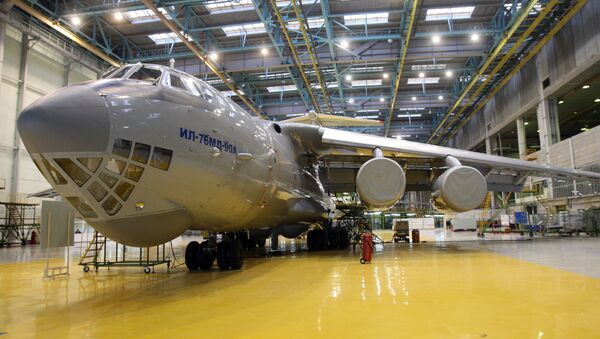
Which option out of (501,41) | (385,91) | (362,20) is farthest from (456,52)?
(385,91)

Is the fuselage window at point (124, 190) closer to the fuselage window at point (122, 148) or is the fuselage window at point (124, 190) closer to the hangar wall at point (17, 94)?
the fuselage window at point (122, 148)

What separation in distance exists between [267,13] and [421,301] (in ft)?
49.7

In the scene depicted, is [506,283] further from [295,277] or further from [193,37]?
[193,37]

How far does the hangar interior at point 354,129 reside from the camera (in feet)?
16.1

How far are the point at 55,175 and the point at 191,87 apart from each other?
2.50 m

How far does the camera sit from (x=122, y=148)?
17.1 feet

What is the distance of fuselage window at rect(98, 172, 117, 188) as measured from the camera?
514cm

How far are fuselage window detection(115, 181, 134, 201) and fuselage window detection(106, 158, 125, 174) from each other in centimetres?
19

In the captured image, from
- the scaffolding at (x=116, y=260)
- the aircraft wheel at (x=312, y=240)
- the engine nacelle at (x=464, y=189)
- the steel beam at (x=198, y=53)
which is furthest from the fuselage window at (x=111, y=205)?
the steel beam at (x=198, y=53)

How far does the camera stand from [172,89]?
6.30m

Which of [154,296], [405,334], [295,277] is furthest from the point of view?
[295,277]

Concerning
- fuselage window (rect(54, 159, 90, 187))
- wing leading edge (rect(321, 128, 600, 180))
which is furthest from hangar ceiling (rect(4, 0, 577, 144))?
fuselage window (rect(54, 159, 90, 187))

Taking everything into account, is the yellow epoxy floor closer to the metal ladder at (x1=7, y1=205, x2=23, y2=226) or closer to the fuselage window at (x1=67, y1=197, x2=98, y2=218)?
the fuselage window at (x1=67, y1=197, x2=98, y2=218)

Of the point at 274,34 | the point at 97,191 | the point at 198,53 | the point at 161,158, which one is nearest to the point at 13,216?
the point at 198,53
